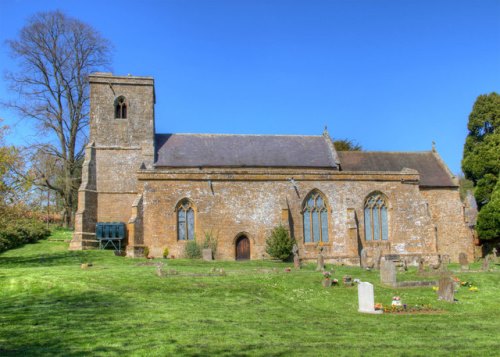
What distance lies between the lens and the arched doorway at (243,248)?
3025 cm

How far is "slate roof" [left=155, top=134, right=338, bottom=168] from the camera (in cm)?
3453

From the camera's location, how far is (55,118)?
136 feet

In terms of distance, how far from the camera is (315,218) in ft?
103

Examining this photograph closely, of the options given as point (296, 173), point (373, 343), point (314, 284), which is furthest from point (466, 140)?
point (373, 343)

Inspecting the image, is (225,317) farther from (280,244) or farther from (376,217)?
(376,217)

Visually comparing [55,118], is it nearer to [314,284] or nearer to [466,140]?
[314,284]

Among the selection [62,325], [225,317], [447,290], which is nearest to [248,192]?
[447,290]

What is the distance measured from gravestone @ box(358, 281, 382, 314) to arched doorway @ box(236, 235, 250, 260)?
633 inches

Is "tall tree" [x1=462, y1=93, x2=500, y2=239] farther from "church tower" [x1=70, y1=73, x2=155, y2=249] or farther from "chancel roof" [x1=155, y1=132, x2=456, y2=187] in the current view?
"church tower" [x1=70, y1=73, x2=155, y2=249]

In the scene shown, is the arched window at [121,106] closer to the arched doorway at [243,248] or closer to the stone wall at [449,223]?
the arched doorway at [243,248]

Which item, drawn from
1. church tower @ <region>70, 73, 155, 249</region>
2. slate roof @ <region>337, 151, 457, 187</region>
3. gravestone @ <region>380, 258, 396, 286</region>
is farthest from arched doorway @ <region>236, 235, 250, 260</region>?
gravestone @ <region>380, 258, 396, 286</region>

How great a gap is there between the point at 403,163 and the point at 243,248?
1519cm

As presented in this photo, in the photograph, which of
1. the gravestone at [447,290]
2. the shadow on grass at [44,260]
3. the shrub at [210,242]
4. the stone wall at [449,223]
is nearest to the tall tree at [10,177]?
the shadow on grass at [44,260]

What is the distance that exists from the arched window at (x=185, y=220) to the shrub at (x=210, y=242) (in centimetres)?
95
